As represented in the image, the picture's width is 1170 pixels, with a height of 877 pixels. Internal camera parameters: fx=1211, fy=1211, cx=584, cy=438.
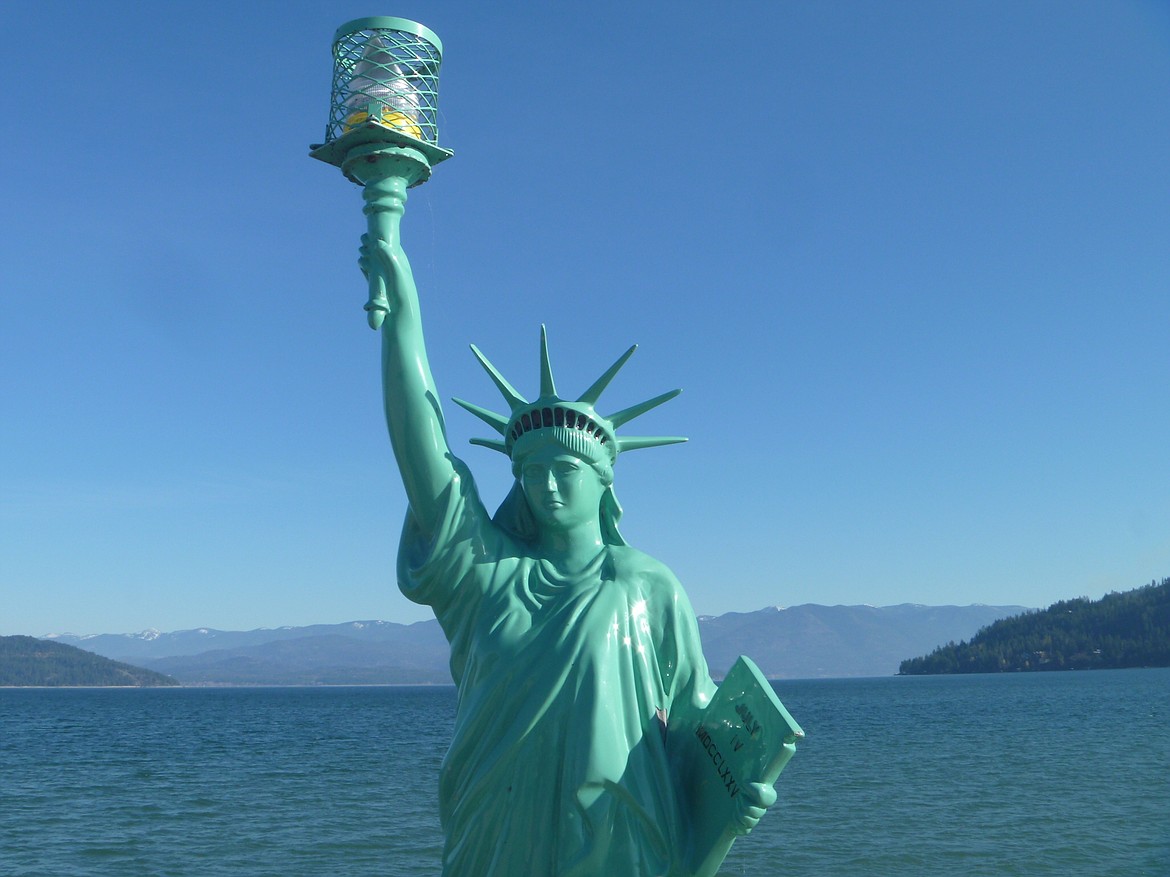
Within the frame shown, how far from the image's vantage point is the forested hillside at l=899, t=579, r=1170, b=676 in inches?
6654

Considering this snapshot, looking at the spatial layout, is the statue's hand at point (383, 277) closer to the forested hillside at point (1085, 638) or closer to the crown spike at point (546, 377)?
the crown spike at point (546, 377)

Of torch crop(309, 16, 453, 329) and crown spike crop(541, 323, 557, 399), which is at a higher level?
torch crop(309, 16, 453, 329)

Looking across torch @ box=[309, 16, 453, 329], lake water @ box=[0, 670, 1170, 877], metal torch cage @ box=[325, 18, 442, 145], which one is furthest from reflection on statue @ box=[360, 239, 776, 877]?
lake water @ box=[0, 670, 1170, 877]

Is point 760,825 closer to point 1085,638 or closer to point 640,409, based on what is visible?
point 640,409

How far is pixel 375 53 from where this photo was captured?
19.5 ft

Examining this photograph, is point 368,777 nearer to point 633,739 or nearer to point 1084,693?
point 633,739

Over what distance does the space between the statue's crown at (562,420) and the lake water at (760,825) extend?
18.7 metres

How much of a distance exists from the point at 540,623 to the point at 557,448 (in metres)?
0.87

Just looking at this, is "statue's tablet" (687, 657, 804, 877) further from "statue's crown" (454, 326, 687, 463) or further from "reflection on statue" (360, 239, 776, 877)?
"statue's crown" (454, 326, 687, 463)

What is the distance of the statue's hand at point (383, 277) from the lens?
5809 mm

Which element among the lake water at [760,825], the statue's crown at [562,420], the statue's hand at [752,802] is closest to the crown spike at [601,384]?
the statue's crown at [562,420]

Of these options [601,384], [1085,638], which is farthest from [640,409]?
[1085,638]

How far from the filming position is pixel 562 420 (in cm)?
597

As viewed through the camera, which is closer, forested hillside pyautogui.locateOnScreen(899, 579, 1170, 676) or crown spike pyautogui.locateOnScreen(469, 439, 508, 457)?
crown spike pyautogui.locateOnScreen(469, 439, 508, 457)
